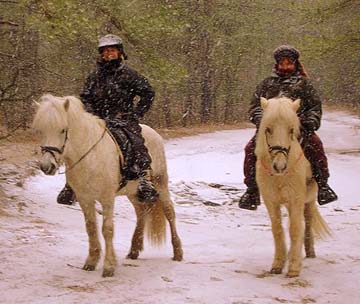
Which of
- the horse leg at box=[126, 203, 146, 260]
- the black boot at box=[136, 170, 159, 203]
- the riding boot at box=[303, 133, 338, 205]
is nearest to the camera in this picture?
the black boot at box=[136, 170, 159, 203]

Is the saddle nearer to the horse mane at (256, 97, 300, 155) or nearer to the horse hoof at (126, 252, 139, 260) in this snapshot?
the horse hoof at (126, 252, 139, 260)

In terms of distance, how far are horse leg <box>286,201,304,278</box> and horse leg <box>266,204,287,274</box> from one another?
19cm

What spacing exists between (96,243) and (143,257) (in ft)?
3.94

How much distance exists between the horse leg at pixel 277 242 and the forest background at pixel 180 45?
5615mm

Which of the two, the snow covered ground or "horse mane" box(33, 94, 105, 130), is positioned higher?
"horse mane" box(33, 94, 105, 130)

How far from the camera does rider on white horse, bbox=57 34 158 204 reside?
641 centimetres

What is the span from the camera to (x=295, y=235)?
20.2ft

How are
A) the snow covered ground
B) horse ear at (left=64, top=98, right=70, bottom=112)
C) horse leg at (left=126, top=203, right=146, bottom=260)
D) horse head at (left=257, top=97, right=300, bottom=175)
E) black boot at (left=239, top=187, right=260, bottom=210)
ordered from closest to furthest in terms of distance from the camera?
1. the snow covered ground
2. horse ear at (left=64, top=98, right=70, bottom=112)
3. horse head at (left=257, top=97, right=300, bottom=175)
4. black boot at (left=239, top=187, right=260, bottom=210)
5. horse leg at (left=126, top=203, right=146, bottom=260)

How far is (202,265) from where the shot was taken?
6.73m

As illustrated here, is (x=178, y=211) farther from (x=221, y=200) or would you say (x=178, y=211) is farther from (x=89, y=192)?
(x=89, y=192)

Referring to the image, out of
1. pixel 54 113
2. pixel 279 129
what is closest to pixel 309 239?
pixel 279 129

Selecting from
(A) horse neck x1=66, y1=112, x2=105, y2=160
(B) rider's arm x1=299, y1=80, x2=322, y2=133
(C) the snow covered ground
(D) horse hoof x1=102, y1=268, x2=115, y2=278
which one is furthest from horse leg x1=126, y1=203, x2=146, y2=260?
(B) rider's arm x1=299, y1=80, x2=322, y2=133

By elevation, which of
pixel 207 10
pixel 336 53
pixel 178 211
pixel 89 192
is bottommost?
pixel 178 211

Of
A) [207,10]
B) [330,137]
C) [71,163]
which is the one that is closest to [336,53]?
[330,137]
